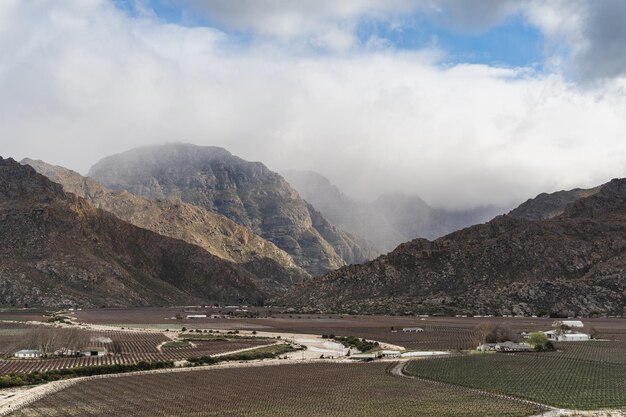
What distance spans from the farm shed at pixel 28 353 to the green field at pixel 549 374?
2891 inches

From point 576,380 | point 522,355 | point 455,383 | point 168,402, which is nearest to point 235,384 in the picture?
point 168,402

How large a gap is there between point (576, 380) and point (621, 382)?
6.06 meters

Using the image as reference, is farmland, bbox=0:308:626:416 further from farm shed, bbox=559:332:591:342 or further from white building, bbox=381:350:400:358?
farm shed, bbox=559:332:591:342

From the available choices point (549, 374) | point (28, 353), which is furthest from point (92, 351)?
point (549, 374)

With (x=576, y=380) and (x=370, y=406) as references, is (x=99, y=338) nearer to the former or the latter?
(x=370, y=406)

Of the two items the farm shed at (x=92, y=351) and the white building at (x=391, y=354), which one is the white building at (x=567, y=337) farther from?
the farm shed at (x=92, y=351)

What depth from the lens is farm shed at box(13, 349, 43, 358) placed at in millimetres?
125500

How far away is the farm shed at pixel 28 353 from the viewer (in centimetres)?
12550

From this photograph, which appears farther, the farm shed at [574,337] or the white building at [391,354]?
the farm shed at [574,337]

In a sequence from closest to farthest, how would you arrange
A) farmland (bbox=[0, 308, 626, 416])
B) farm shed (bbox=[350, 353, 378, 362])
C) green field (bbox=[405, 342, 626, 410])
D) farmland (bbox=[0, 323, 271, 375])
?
farmland (bbox=[0, 308, 626, 416]), green field (bbox=[405, 342, 626, 410]), farmland (bbox=[0, 323, 271, 375]), farm shed (bbox=[350, 353, 378, 362])

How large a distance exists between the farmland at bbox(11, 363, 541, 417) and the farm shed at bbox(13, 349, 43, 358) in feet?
116

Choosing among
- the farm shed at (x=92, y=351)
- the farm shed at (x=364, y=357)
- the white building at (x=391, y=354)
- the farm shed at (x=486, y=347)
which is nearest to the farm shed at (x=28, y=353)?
the farm shed at (x=92, y=351)

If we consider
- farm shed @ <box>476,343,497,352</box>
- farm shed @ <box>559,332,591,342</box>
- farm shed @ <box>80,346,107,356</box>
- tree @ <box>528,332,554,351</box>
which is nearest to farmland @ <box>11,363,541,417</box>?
farm shed @ <box>80,346,107,356</box>

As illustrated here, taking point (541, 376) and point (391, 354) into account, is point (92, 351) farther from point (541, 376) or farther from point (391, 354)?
point (541, 376)
